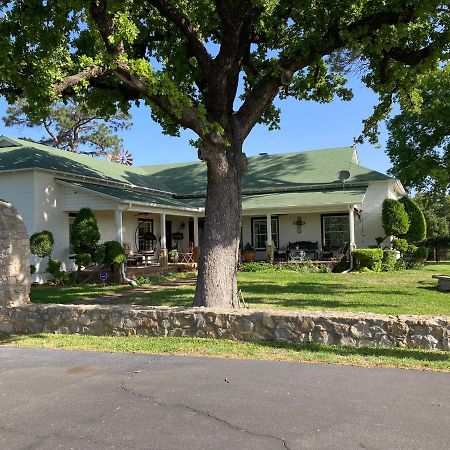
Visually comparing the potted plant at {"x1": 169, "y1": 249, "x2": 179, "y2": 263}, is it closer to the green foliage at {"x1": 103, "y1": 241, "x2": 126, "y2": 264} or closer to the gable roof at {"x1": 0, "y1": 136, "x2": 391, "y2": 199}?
the gable roof at {"x1": 0, "y1": 136, "x2": 391, "y2": 199}

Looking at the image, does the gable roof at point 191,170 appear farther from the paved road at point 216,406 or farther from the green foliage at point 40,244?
the paved road at point 216,406

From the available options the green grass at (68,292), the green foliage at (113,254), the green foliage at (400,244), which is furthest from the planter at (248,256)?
the green grass at (68,292)

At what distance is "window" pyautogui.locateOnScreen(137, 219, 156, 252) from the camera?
76.3 ft

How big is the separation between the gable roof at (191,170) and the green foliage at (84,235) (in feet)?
7.90

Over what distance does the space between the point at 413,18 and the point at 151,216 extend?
54.2 ft

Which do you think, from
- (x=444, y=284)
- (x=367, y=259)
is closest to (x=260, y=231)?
(x=367, y=259)

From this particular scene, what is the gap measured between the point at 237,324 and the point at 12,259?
15.1 ft

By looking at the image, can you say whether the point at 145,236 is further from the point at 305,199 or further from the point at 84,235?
the point at 305,199

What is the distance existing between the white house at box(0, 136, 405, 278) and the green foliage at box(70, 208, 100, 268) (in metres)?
0.95

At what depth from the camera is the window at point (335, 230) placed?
2350 centimetres

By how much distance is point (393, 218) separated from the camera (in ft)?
72.9

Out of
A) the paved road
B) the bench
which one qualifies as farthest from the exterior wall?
the bench

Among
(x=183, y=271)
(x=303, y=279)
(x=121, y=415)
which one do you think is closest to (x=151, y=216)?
(x=183, y=271)

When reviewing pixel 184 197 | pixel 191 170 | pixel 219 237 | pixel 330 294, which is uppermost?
pixel 191 170
